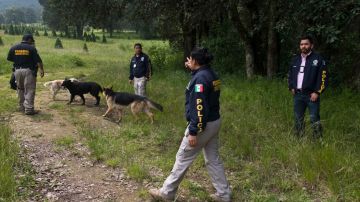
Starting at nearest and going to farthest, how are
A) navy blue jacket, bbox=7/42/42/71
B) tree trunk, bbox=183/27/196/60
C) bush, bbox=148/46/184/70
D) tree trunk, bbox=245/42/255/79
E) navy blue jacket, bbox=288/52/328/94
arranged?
navy blue jacket, bbox=288/52/328/94, navy blue jacket, bbox=7/42/42/71, tree trunk, bbox=245/42/255/79, tree trunk, bbox=183/27/196/60, bush, bbox=148/46/184/70

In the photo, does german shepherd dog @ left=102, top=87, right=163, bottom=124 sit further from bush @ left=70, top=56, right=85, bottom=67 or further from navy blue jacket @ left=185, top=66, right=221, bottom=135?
bush @ left=70, top=56, right=85, bottom=67

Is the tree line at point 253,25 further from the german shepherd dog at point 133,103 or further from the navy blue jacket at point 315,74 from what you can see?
the german shepherd dog at point 133,103

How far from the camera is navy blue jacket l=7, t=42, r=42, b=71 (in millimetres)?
10484

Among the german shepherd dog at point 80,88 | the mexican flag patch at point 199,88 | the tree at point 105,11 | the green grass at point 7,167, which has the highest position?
the tree at point 105,11

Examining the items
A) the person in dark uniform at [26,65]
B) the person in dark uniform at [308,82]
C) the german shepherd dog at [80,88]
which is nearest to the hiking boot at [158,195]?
the person in dark uniform at [308,82]

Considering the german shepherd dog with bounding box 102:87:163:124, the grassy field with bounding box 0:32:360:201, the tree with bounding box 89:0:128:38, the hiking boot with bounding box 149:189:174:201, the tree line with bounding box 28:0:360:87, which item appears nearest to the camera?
the hiking boot with bounding box 149:189:174:201

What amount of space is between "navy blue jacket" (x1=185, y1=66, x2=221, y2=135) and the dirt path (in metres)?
1.56

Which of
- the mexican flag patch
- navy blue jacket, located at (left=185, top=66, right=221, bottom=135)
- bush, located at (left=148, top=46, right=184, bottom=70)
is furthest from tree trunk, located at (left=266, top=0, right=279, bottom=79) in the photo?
the mexican flag patch

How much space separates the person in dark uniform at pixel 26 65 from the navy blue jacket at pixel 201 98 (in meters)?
6.70

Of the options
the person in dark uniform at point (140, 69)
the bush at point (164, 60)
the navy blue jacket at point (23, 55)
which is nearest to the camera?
the navy blue jacket at point (23, 55)

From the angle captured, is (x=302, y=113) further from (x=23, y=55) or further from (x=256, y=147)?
(x=23, y=55)

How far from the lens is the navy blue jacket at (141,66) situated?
11234 mm

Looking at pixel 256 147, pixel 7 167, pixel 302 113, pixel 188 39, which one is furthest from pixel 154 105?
pixel 188 39

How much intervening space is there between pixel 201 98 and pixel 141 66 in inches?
254
